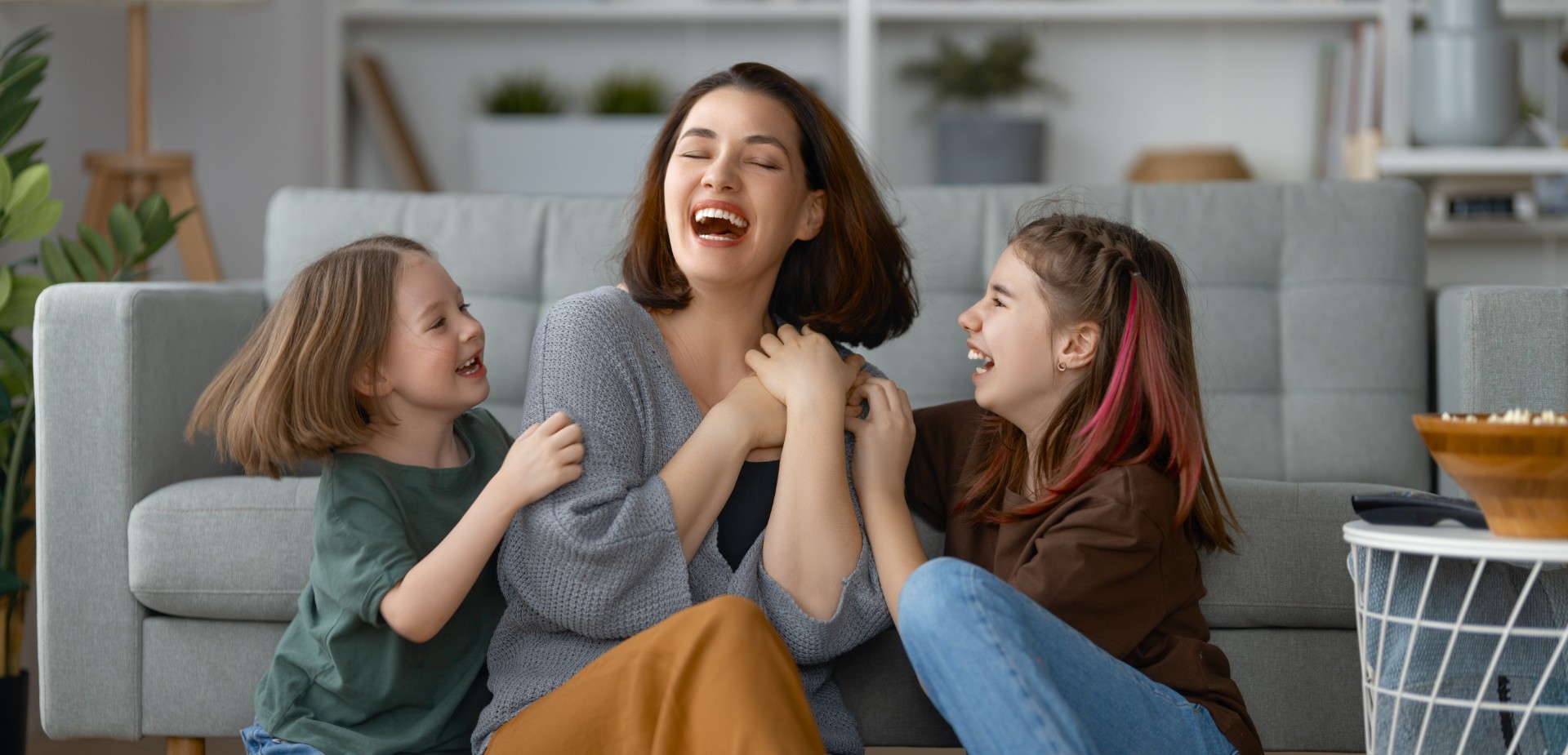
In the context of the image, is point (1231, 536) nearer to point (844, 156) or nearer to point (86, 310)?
point (844, 156)

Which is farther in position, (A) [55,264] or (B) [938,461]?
(A) [55,264]

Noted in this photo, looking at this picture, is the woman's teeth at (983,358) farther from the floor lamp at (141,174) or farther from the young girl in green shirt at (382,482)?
the floor lamp at (141,174)

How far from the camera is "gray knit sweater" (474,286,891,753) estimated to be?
1207 millimetres

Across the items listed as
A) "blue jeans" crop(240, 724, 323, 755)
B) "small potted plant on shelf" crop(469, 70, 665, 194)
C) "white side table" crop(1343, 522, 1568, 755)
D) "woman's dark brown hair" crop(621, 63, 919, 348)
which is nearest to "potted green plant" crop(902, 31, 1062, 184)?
"small potted plant on shelf" crop(469, 70, 665, 194)

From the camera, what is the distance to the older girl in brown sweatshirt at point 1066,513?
1037mm

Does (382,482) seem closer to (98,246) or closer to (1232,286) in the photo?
(98,246)

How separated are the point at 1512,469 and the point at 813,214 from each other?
0.72 m

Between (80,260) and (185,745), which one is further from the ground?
(80,260)

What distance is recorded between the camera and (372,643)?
123 centimetres

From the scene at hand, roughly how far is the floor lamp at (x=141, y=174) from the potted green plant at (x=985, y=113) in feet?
5.22

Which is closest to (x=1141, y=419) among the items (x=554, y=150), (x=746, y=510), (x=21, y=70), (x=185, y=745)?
(x=746, y=510)

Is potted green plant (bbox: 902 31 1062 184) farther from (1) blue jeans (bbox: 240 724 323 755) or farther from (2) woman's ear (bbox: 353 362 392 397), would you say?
(1) blue jeans (bbox: 240 724 323 755)

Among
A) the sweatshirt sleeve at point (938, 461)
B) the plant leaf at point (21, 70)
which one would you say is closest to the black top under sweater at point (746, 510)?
the sweatshirt sleeve at point (938, 461)

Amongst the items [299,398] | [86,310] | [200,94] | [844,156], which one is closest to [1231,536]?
[844,156]
